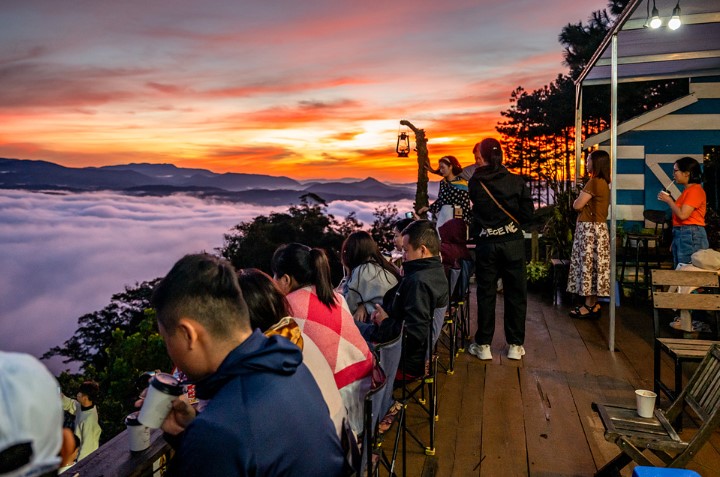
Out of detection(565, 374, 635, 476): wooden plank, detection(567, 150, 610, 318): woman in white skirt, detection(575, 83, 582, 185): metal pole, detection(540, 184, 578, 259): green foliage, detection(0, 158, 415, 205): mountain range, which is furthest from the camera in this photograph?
detection(0, 158, 415, 205): mountain range

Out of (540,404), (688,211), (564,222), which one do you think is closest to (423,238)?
(540,404)

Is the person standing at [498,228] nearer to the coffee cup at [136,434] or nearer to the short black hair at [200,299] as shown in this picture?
the coffee cup at [136,434]

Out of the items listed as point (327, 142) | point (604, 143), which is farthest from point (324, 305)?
point (327, 142)

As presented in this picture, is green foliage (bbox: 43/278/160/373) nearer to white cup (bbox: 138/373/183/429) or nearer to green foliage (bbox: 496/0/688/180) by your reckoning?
green foliage (bbox: 496/0/688/180)

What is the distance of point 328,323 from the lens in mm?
2770

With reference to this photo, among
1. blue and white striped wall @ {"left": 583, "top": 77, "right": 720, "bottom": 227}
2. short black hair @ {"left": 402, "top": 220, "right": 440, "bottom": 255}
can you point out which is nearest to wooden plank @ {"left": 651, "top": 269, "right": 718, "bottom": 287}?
short black hair @ {"left": 402, "top": 220, "right": 440, "bottom": 255}

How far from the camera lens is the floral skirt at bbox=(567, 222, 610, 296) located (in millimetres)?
6445

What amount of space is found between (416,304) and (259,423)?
2.47 m

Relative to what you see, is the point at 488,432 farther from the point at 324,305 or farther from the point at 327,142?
the point at 327,142

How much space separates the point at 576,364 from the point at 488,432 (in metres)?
1.77

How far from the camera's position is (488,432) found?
3781 mm

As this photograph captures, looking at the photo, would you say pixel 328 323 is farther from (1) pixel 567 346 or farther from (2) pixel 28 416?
(1) pixel 567 346

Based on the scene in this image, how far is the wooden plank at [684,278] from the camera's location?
4281 mm

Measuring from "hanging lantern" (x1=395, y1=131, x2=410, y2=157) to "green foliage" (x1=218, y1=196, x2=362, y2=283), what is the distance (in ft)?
56.8
